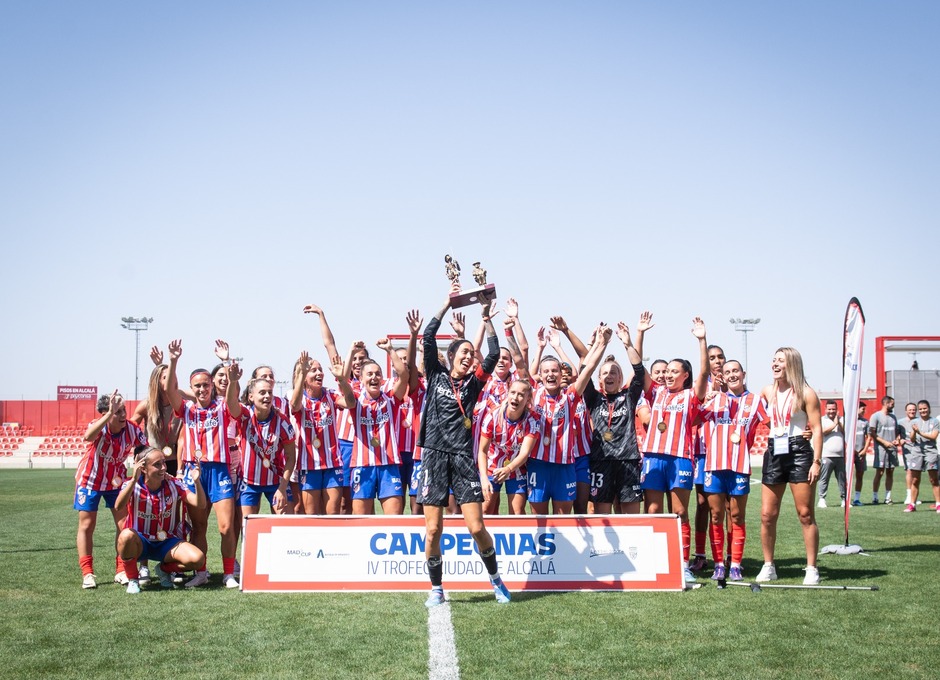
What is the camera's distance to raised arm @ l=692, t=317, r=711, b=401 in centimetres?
810

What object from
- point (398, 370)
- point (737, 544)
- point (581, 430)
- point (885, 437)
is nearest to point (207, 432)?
point (398, 370)

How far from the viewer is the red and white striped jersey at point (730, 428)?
820 cm

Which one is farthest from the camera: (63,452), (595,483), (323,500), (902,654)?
(63,452)

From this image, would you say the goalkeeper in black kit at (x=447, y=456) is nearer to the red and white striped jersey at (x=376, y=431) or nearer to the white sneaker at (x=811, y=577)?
the red and white striped jersey at (x=376, y=431)

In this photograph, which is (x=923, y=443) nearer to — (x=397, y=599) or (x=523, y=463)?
(x=523, y=463)

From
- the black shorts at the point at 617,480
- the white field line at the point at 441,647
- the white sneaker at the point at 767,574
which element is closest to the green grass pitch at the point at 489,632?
the white field line at the point at 441,647

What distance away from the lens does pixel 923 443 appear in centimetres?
→ 1627

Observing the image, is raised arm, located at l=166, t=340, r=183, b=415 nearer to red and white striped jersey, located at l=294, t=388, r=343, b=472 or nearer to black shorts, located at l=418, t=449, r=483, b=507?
red and white striped jersey, located at l=294, t=388, r=343, b=472

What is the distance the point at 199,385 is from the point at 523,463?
309 centimetres

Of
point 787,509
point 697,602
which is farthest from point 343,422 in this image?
point 787,509

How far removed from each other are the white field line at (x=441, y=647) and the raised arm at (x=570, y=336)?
298 cm

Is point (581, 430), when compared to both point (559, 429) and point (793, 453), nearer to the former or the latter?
point (559, 429)

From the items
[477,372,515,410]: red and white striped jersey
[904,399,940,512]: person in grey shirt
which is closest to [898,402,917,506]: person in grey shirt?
[904,399,940,512]: person in grey shirt

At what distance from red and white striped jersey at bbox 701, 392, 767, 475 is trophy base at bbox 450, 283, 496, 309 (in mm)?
2501
